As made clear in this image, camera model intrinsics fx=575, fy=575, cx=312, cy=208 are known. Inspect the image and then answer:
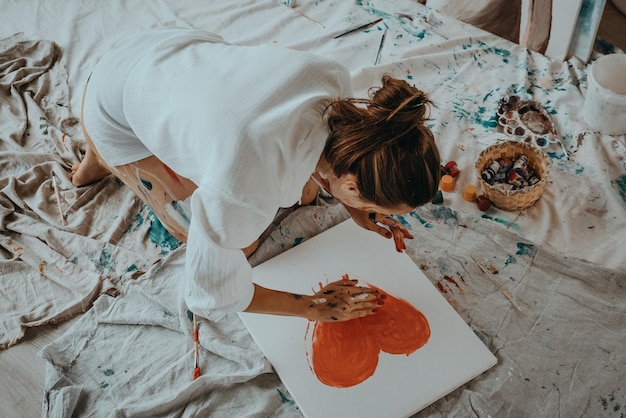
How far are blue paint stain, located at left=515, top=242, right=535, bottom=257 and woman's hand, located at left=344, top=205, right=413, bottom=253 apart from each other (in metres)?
0.33

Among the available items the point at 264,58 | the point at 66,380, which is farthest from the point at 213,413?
the point at 264,58

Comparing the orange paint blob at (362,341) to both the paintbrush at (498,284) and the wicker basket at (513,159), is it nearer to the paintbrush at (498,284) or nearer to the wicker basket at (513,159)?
the paintbrush at (498,284)

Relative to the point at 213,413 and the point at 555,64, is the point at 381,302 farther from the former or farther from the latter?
the point at 555,64

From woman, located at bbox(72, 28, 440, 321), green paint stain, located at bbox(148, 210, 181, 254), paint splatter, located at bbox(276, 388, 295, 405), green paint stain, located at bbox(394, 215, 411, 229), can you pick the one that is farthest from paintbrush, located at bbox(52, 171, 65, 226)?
green paint stain, located at bbox(394, 215, 411, 229)

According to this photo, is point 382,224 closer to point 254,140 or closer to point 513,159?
point 513,159

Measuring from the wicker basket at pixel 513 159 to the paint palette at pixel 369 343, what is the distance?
0.38 meters

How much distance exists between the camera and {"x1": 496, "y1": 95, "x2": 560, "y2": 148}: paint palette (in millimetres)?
2020

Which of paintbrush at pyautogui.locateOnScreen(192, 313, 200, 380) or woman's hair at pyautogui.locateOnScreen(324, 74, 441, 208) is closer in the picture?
woman's hair at pyautogui.locateOnScreen(324, 74, 441, 208)

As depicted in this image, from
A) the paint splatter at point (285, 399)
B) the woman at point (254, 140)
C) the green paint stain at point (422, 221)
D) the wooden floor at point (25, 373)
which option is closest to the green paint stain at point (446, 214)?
the green paint stain at point (422, 221)

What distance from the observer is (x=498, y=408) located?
1452mm

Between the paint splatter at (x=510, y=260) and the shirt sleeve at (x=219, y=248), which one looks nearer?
the shirt sleeve at (x=219, y=248)

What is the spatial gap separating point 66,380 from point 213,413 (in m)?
0.42

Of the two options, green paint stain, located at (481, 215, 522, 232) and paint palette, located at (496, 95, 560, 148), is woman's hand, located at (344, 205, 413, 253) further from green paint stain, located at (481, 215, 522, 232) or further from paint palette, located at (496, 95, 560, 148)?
paint palette, located at (496, 95, 560, 148)

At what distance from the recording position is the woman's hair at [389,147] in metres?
1.15
